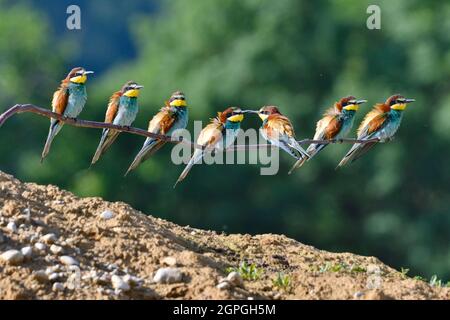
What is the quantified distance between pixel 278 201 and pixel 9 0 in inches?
828

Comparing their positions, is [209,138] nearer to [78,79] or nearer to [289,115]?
[78,79]

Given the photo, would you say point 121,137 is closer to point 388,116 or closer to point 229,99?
point 229,99

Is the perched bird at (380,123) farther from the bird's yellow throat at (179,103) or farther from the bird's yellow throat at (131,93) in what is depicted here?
the bird's yellow throat at (131,93)

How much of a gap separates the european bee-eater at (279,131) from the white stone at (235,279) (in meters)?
1.50

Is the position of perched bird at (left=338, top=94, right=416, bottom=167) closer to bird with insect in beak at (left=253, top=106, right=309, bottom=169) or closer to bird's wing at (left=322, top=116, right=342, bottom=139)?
bird's wing at (left=322, top=116, right=342, bottom=139)

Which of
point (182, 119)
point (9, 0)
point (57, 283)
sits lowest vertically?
point (57, 283)

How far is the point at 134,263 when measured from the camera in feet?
16.9

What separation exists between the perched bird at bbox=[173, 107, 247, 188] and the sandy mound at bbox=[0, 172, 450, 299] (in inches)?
32.9

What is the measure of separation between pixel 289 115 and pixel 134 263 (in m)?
20.9

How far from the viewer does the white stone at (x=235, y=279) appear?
5.02 metres

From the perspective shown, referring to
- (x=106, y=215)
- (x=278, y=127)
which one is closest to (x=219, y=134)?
(x=278, y=127)

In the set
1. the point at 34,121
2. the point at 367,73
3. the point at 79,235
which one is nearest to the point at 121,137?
the point at 34,121

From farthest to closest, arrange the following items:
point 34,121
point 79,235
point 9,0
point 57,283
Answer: point 9,0 → point 34,121 → point 79,235 → point 57,283

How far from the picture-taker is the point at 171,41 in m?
31.4
